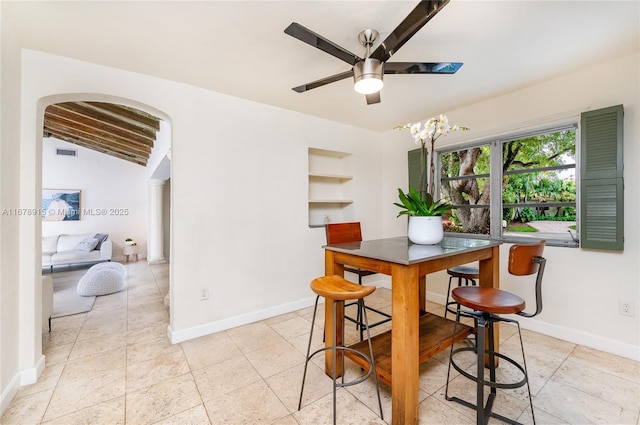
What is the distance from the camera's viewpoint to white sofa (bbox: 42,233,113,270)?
18.3 ft

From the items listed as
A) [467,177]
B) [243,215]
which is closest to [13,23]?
[243,215]

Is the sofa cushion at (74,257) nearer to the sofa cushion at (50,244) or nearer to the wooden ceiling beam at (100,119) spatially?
the sofa cushion at (50,244)

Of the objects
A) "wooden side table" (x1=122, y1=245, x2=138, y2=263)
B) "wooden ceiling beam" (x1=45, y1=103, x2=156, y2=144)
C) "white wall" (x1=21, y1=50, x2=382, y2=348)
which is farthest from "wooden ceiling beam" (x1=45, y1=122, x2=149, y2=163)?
"white wall" (x1=21, y1=50, x2=382, y2=348)

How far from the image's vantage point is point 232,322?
9.13 ft

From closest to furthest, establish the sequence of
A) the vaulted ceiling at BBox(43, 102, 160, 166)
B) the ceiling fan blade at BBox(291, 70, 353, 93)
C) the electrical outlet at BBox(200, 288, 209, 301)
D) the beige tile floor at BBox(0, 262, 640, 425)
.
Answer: the beige tile floor at BBox(0, 262, 640, 425) < the ceiling fan blade at BBox(291, 70, 353, 93) < the electrical outlet at BBox(200, 288, 209, 301) < the vaulted ceiling at BBox(43, 102, 160, 166)

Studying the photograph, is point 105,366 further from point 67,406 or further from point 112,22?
point 112,22

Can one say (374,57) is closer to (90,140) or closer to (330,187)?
(330,187)

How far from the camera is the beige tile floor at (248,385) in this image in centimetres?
156

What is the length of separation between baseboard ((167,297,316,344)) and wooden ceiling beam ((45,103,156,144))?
339cm

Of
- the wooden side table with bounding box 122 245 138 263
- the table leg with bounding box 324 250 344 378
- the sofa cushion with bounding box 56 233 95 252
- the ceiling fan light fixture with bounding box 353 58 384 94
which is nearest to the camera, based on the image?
the ceiling fan light fixture with bounding box 353 58 384 94

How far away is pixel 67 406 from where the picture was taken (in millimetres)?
1661

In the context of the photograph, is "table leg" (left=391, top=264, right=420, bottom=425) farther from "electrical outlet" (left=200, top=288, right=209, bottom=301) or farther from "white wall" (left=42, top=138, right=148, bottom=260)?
"white wall" (left=42, top=138, right=148, bottom=260)

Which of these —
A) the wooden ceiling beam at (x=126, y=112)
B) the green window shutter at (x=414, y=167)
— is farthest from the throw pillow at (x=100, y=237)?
the green window shutter at (x=414, y=167)

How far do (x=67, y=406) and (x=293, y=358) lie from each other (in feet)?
4.88
